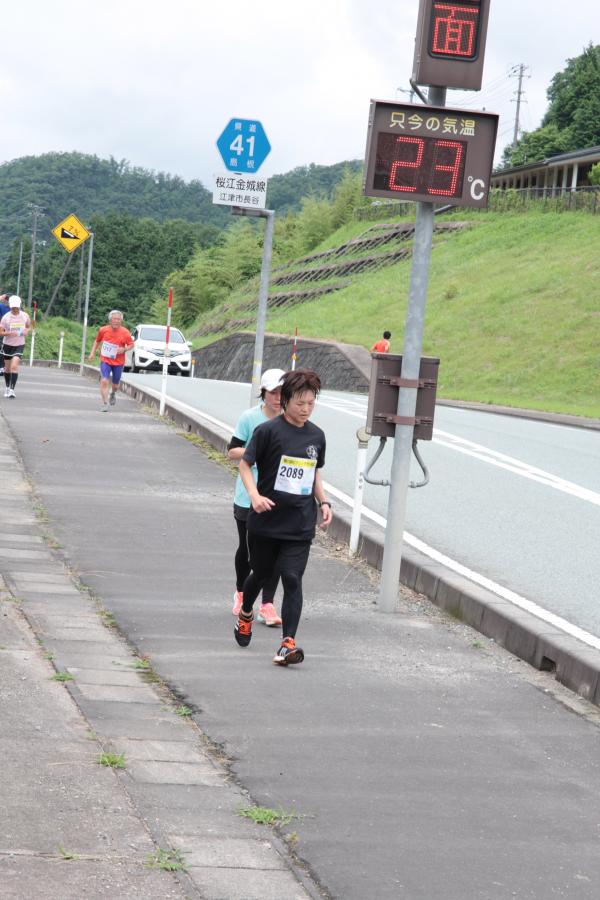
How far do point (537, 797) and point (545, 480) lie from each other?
1076 centimetres

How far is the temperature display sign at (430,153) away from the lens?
818cm

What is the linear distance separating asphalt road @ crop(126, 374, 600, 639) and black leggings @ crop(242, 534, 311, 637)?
6.28ft

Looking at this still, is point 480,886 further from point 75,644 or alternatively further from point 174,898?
point 75,644

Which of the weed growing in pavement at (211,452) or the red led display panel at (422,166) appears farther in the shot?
the weed growing in pavement at (211,452)

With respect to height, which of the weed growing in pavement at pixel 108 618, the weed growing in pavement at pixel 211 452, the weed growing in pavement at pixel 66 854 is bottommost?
the weed growing in pavement at pixel 108 618

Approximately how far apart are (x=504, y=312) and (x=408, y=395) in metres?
42.4

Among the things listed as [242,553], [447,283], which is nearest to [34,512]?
[242,553]

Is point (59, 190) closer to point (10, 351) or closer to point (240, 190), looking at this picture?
point (10, 351)

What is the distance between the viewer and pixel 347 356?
45.3m

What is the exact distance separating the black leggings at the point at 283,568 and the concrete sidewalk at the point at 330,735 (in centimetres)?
28

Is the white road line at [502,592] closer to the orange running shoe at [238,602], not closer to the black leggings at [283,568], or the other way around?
the black leggings at [283,568]

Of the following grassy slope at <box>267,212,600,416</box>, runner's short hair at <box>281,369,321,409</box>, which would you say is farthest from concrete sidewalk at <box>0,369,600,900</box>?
grassy slope at <box>267,212,600,416</box>

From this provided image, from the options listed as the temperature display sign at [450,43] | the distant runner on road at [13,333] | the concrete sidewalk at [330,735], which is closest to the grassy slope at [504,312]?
the distant runner on road at [13,333]

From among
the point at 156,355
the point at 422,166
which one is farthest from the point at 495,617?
the point at 156,355
